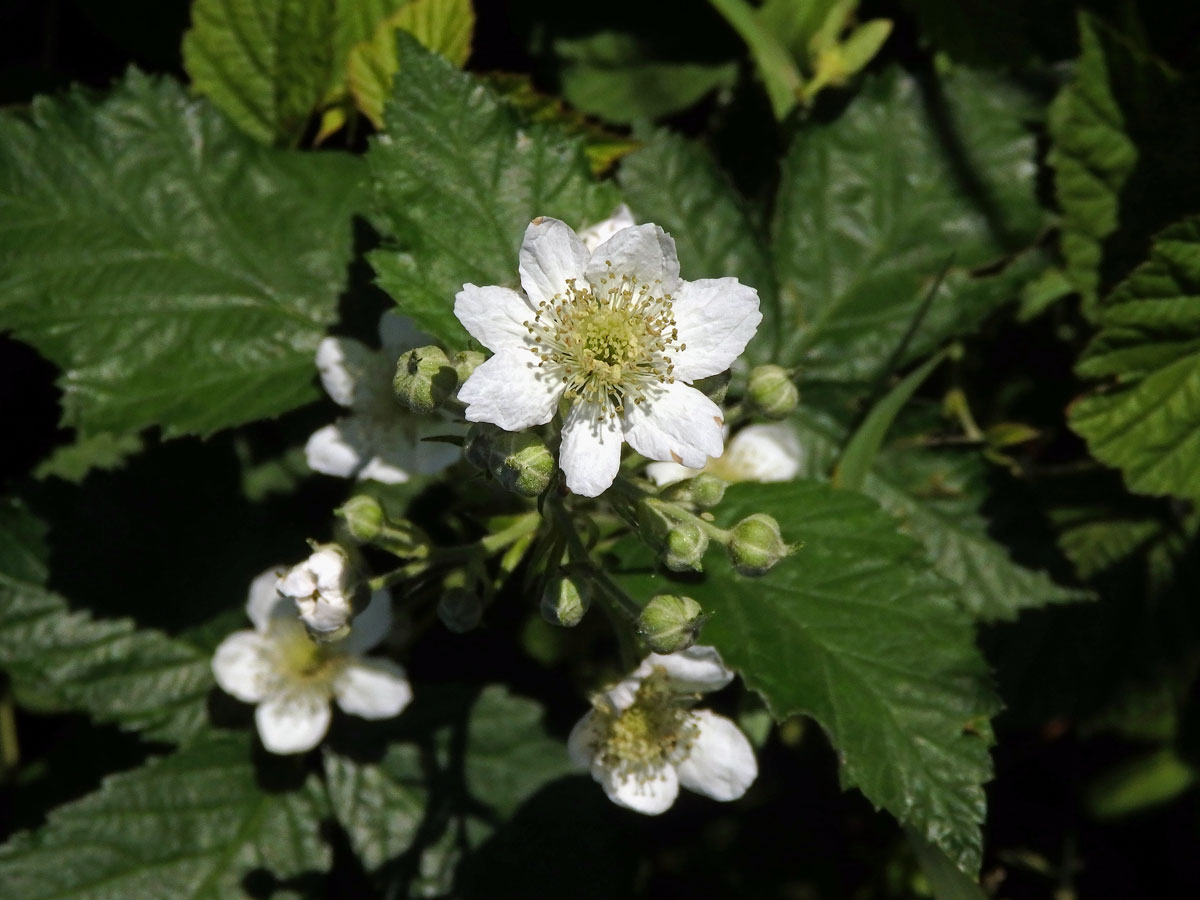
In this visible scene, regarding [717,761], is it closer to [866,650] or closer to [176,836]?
[866,650]

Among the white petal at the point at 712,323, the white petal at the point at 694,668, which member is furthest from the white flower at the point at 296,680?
the white petal at the point at 712,323

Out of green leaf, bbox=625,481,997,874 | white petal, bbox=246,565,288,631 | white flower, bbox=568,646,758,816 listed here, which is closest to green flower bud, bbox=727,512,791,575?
green leaf, bbox=625,481,997,874

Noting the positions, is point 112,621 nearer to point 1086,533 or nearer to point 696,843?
point 696,843

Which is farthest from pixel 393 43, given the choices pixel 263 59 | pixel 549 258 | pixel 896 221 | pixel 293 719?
pixel 293 719

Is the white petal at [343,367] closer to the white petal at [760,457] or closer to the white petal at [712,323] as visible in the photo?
the white petal at [712,323]

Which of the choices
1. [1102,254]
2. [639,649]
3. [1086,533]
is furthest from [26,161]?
[1086,533]

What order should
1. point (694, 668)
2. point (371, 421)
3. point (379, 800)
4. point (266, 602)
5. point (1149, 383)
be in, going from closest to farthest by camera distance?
point (694, 668), point (371, 421), point (266, 602), point (1149, 383), point (379, 800)

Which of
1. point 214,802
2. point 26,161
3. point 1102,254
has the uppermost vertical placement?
point 26,161
